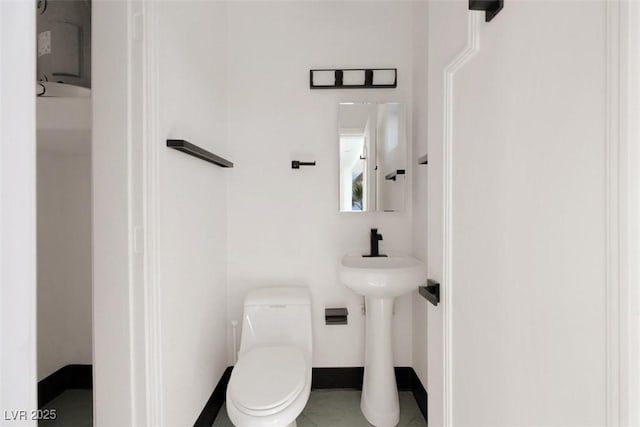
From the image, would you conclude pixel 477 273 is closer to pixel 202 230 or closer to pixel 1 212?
pixel 1 212

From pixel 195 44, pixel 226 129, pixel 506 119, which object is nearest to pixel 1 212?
pixel 506 119

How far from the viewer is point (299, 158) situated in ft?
7.13

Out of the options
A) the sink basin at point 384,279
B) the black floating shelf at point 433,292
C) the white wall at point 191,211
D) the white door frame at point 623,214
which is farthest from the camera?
the sink basin at point 384,279

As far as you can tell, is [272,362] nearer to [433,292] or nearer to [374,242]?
[374,242]

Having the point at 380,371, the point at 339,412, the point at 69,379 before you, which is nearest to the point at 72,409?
the point at 69,379

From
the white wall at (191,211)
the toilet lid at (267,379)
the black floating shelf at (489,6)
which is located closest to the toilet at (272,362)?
the toilet lid at (267,379)

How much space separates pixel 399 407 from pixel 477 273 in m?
1.59

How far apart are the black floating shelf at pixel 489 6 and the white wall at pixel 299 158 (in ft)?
5.06

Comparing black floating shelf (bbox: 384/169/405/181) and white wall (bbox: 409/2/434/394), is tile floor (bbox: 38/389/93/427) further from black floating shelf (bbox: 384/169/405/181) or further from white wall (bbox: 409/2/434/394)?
black floating shelf (bbox: 384/169/405/181)

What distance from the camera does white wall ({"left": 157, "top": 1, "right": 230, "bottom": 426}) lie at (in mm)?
1300

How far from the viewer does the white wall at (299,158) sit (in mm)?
2146

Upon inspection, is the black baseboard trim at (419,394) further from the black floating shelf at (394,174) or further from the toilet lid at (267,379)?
the black floating shelf at (394,174)

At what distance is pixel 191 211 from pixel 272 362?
0.86m

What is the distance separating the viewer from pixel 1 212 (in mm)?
262
